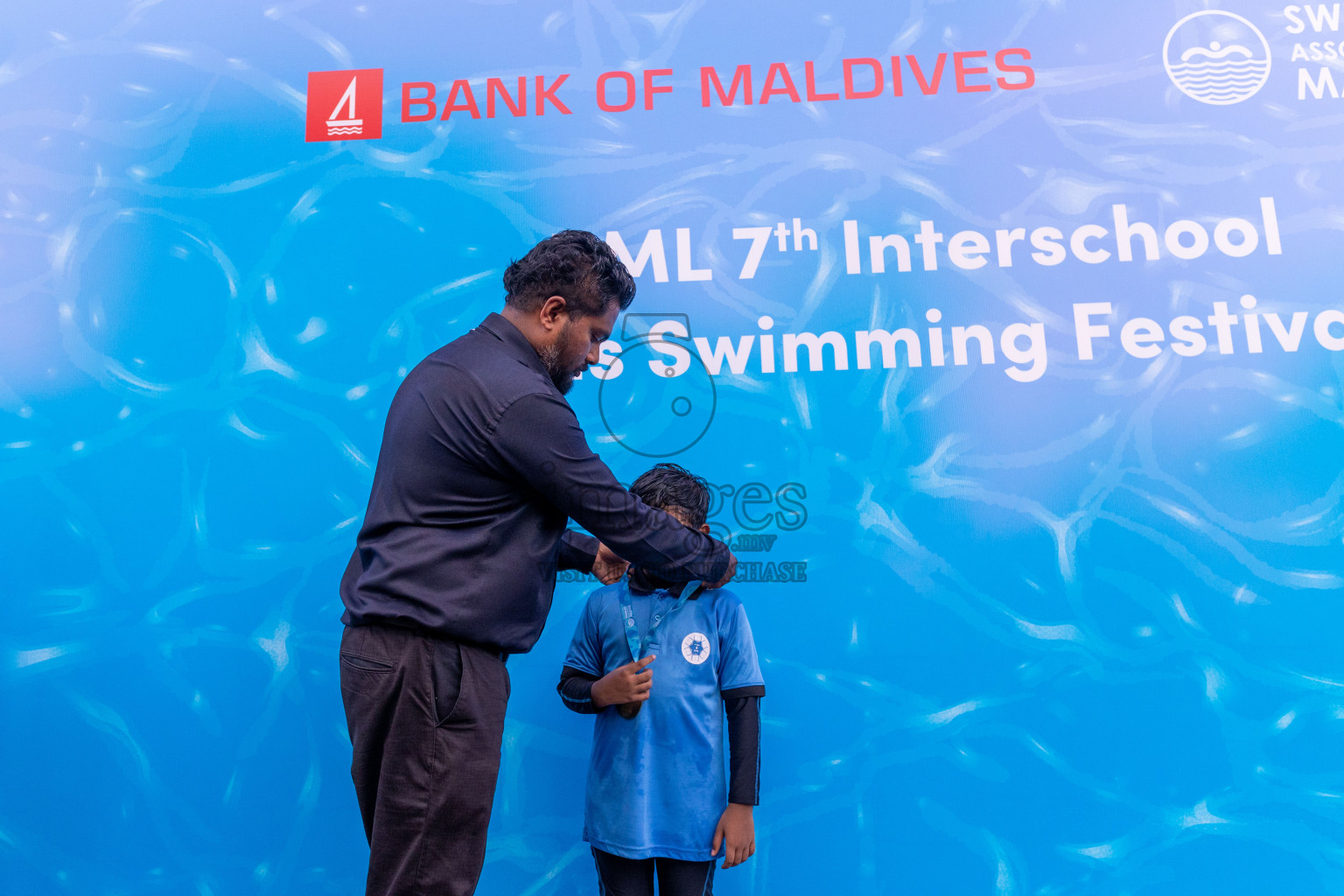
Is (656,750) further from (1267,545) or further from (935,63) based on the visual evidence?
(935,63)

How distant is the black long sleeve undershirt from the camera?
1.71m

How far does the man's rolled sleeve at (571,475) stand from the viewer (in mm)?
1462

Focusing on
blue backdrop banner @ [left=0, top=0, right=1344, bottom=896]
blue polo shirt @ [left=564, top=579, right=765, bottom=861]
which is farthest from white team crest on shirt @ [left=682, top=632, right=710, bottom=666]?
blue backdrop banner @ [left=0, top=0, right=1344, bottom=896]

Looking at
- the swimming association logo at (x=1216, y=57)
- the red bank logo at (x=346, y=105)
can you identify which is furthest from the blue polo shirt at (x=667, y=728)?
the swimming association logo at (x=1216, y=57)

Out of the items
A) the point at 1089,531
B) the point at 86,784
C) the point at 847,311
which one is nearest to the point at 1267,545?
the point at 1089,531

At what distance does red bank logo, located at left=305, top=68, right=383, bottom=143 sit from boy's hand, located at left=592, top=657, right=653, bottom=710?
1653mm

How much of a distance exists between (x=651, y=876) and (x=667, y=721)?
30 cm

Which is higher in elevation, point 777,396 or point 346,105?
point 346,105

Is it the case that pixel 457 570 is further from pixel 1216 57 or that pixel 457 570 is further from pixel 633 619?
pixel 1216 57

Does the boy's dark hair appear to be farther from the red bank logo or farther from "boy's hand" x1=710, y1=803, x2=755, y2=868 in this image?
the red bank logo

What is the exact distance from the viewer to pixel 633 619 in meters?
1.81

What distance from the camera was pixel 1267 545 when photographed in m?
2.17

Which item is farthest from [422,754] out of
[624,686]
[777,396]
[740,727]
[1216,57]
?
[1216,57]

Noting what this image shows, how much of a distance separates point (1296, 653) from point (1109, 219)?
115cm
